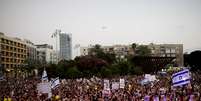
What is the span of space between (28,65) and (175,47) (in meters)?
68.9

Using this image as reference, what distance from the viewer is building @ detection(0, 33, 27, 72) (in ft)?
363

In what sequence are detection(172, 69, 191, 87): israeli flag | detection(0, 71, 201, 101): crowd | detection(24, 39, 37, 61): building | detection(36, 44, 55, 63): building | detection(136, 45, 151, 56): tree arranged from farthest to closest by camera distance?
detection(36, 44, 55, 63): building < detection(136, 45, 151, 56): tree < detection(24, 39, 37, 61): building < detection(0, 71, 201, 101): crowd < detection(172, 69, 191, 87): israeli flag

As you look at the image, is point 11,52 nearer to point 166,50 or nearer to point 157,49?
point 157,49

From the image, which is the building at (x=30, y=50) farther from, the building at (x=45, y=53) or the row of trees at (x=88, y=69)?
the row of trees at (x=88, y=69)

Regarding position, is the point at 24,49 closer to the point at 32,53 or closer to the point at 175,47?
the point at 32,53

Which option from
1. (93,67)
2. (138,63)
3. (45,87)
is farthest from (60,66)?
(45,87)

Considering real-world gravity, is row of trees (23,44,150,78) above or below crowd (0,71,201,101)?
below

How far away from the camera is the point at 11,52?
11775 centimetres

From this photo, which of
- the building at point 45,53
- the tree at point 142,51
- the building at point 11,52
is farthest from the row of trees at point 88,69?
the building at point 45,53

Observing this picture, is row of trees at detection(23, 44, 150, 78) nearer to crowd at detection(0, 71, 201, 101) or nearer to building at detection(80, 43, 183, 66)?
crowd at detection(0, 71, 201, 101)

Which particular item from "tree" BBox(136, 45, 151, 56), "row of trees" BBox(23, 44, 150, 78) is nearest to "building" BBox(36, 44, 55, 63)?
"tree" BBox(136, 45, 151, 56)

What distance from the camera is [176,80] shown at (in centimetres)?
1775

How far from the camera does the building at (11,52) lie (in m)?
111

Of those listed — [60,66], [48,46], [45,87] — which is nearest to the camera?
[45,87]
